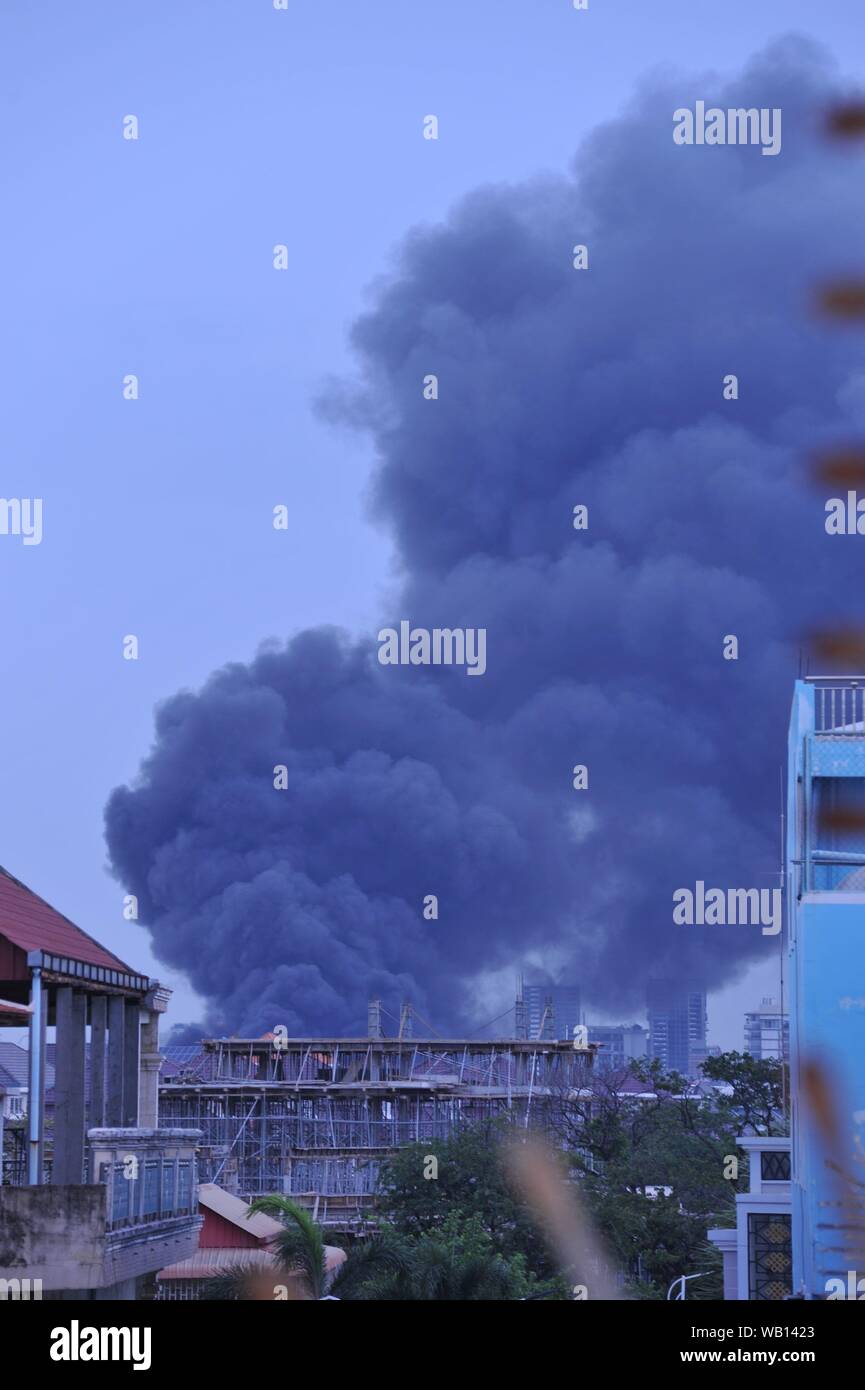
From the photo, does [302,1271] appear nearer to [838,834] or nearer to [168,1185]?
[168,1185]

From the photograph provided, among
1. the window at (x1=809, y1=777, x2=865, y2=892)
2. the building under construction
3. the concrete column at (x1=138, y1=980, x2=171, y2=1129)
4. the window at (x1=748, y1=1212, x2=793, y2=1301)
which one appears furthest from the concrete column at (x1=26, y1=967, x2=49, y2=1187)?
the building under construction

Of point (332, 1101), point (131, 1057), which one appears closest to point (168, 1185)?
point (131, 1057)

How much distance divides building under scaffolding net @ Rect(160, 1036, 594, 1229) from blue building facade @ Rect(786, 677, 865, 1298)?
23.1 m

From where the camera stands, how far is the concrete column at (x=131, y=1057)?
40.3ft

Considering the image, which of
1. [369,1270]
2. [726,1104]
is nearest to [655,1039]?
[726,1104]

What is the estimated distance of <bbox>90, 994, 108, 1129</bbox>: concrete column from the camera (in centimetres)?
1138

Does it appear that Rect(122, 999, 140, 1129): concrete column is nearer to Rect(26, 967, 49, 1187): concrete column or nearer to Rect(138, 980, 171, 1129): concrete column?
Rect(138, 980, 171, 1129): concrete column

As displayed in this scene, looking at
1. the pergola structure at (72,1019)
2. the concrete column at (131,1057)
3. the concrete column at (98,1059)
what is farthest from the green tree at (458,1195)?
the concrete column at (98,1059)

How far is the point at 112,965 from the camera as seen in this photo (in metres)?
12.2

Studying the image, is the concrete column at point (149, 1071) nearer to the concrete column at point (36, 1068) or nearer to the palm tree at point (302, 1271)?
the palm tree at point (302, 1271)

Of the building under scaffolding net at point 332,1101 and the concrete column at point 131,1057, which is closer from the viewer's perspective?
the concrete column at point 131,1057

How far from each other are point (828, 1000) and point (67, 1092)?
16.9ft

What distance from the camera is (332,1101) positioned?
39938mm

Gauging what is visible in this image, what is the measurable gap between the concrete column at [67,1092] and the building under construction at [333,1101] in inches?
960
